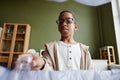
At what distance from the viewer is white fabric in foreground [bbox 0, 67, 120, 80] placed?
0.64ft

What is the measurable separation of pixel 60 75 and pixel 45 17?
1726mm

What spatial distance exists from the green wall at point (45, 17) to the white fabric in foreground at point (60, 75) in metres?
1.59

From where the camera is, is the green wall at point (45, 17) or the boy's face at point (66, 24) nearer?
the boy's face at point (66, 24)

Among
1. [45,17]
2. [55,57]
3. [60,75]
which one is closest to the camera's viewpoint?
[60,75]

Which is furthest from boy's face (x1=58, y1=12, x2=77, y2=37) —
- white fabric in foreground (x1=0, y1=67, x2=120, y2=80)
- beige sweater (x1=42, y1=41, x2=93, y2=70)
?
white fabric in foreground (x1=0, y1=67, x2=120, y2=80)

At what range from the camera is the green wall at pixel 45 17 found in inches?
72.1

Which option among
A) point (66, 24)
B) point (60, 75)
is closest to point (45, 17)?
point (66, 24)

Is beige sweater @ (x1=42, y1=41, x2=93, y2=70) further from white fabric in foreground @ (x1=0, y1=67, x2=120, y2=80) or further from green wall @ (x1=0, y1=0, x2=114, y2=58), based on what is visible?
green wall @ (x1=0, y1=0, x2=114, y2=58)

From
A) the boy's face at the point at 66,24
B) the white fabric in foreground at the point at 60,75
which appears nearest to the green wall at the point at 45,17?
the boy's face at the point at 66,24

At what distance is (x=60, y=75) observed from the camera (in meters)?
0.21

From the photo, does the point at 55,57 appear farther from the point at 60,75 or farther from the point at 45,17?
the point at 45,17

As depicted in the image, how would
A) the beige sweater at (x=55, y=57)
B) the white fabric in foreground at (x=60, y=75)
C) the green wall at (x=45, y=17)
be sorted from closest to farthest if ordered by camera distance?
1. the white fabric in foreground at (x=60, y=75)
2. the beige sweater at (x=55, y=57)
3. the green wall at (x=45, y=17)

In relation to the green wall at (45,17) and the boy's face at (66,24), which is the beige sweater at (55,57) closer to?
the boy's face at (66,24)

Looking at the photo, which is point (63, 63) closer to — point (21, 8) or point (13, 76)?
point (13, 76)
